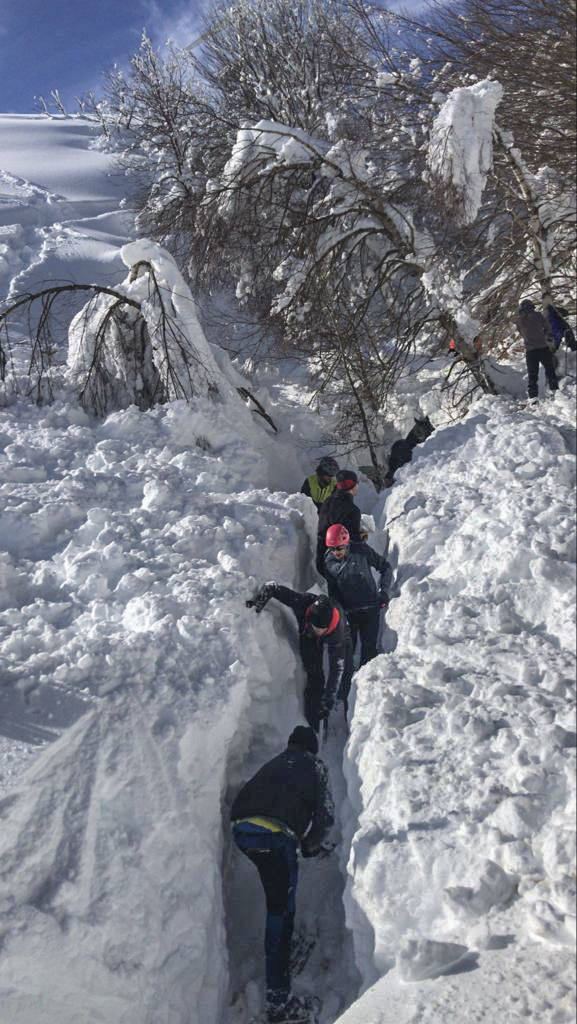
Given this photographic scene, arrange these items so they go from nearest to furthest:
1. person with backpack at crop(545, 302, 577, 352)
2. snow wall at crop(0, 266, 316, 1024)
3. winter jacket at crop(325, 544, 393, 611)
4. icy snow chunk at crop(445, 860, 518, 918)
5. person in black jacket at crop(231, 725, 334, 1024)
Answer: icy snow chunk at crop(445, 860, 518, 918)
snow wall at crop(0, 266, 316, 1024)
person in black jacket at crop(231, 725, 334, 1024)
winter jacket at crop(325, 544, 393, 611)
person with backpack at crop(545, 302, 577, 352)

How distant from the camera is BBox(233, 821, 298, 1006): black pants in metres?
3.99

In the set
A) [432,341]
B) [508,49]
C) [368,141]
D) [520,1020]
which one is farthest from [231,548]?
[368,141]

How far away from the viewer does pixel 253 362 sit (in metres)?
11.6

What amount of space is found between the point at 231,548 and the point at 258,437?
3313 millimetres

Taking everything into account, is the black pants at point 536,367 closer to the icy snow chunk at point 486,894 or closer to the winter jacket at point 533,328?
the winter jacket at point 533,328

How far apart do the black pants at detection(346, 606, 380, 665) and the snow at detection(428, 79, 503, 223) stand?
3.64 m

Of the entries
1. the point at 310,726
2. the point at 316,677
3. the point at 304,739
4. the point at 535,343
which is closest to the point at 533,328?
the point at 535,343

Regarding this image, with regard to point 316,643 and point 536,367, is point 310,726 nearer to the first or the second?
point 316,643

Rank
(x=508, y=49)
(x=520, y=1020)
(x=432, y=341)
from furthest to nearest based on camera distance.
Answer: (x=432, y=341) < (x=508, y=49) < (x=520, y=1020)

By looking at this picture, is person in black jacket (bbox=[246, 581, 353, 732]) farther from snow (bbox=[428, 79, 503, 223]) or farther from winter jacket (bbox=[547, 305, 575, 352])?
winter jacket (bbox=[547, 305, 575, 352])

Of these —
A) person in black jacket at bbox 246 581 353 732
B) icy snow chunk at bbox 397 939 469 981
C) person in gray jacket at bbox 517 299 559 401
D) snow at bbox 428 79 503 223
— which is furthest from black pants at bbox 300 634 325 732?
snow at bbox 428 79 503 223

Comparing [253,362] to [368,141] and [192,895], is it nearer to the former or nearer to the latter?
[368,141]

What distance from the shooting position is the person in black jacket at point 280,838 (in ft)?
13.0

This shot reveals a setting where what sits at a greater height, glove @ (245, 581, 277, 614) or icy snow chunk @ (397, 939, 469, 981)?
glove @ (245, 581, 277, 614)
